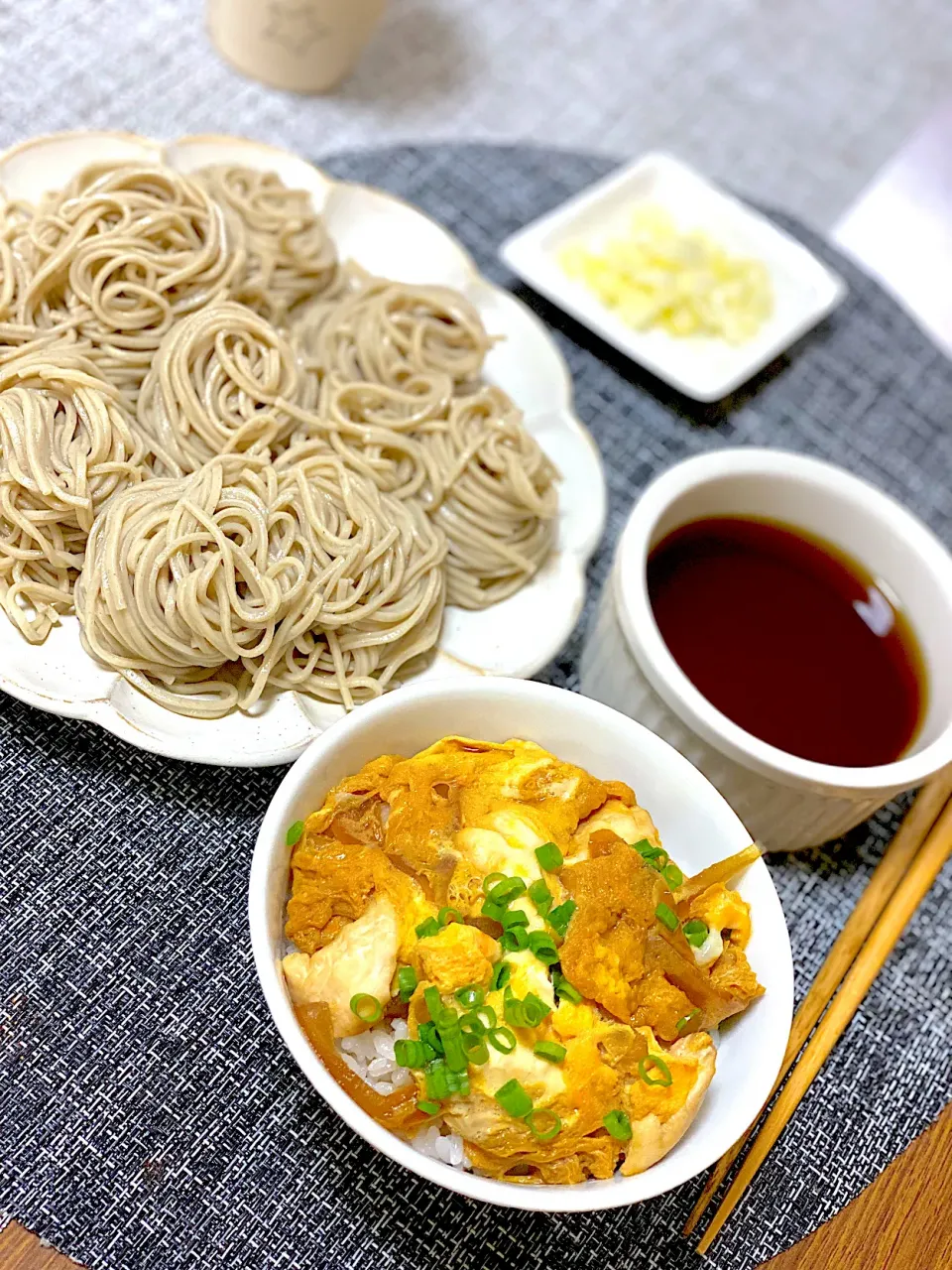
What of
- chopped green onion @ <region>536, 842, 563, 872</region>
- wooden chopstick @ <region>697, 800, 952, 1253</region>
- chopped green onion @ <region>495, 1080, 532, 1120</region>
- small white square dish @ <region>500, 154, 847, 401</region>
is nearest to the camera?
chopped green onion @ <region>495, 1080, 532, 1120</region>

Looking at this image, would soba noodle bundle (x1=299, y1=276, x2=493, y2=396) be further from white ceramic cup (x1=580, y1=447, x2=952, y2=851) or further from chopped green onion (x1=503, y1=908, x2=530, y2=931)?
chopped green onion (x1=503, y1=908, x2=530, y2=931)

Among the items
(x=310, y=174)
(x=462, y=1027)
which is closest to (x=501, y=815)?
(x=462, y=1027)

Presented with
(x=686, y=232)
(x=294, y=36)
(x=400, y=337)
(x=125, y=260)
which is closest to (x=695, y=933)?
(x=400, y=337)

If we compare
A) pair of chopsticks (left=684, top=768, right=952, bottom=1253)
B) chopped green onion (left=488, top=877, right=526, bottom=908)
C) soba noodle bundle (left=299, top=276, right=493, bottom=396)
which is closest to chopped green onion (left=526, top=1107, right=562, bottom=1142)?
chopped green onion (left=488, top=877, right=526, bottom=908)

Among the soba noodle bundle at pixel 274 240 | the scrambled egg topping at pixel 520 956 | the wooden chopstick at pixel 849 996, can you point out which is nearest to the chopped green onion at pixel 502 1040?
the scrambled egg topping at pixel 520 956

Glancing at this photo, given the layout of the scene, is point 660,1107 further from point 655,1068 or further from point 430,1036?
point 430,1036

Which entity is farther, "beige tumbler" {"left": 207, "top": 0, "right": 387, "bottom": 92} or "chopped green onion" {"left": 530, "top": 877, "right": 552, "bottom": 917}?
"beige tumbler" {"left": 207, "top": 0, "right": 387, "bottom": 92}
